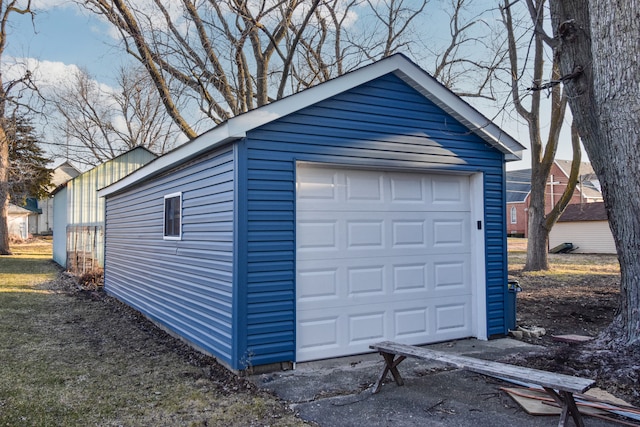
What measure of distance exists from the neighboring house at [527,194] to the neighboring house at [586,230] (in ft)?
29.5

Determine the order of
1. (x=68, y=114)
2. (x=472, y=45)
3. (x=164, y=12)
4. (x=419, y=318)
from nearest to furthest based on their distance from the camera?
(x=419, y=318) → (x=164, y=12) → (x=472, y=45) → (x=68, y=114)

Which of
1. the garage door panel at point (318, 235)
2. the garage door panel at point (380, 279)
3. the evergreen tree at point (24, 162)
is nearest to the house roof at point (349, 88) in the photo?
the garage door panel at point (318, 235)

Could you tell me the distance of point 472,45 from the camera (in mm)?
14797

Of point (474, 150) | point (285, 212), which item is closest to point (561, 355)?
point (474, 150)

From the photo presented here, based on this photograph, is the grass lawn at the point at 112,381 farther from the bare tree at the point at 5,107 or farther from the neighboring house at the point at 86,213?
the bare tree at the point at 5,107

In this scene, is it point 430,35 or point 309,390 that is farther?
point 430,35

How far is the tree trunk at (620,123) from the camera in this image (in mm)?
4684

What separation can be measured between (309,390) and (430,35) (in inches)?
533

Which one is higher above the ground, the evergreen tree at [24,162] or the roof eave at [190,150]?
the evergreen tree at [24,162]

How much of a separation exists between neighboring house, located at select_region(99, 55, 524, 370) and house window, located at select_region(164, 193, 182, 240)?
33 millimetres

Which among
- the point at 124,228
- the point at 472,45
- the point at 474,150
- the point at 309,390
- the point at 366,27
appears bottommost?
the point at 309,390

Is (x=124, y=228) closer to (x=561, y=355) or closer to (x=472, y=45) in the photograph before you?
(x=561, y=355)

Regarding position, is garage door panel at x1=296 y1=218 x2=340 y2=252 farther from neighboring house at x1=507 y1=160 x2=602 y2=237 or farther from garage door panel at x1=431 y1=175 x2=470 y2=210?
neighboring house at x1=507 y1=160 x2=602 y2=237

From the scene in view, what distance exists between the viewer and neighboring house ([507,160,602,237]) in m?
38.1
